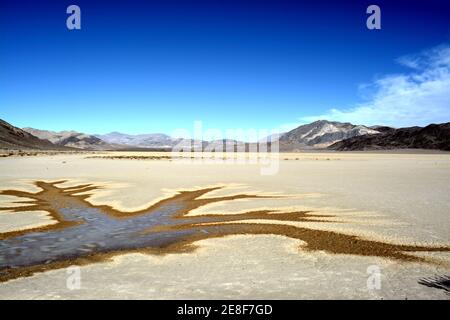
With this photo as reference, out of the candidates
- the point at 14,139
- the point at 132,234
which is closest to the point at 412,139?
the point at 14,139

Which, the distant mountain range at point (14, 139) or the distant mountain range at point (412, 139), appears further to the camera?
the distant mountain range at point (412, 139)

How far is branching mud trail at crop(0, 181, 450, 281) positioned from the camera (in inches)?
413

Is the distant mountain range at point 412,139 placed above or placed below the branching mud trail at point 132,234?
above

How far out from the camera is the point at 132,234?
1319 centimetres

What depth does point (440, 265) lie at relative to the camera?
30.8 ft

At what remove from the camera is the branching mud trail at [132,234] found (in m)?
10.5

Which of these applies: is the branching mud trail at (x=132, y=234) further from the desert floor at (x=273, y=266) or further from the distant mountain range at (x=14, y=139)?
the distant mountain range at (x=14, y=139)

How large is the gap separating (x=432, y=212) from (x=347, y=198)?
473 centimetres

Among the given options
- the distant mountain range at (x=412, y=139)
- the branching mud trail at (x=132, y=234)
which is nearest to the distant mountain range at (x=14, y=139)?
the branching mud trail at (x=132, y=234)

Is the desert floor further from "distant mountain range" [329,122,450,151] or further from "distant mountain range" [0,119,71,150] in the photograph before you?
"distant mountain range" [0,119,71,150]

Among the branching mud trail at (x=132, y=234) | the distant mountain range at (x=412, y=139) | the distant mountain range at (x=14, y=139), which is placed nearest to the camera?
the branching mud trail at (x=132, y=234)

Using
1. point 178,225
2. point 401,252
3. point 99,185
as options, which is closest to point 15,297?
point 178,225

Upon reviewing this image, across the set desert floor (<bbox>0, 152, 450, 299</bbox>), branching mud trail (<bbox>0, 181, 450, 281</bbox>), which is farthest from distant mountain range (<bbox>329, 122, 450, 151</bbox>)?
branching mud trail (<bbox>0, 181, 450, 281</bbox>)

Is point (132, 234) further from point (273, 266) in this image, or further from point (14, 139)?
point (14, 139)
